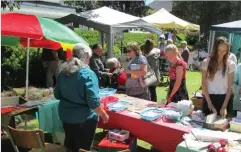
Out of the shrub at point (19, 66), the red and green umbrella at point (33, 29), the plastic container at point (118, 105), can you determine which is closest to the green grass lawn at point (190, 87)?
the shrub at point (19, 66)

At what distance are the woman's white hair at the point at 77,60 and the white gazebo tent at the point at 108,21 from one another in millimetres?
5315

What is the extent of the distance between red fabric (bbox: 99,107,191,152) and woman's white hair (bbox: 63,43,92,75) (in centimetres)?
100

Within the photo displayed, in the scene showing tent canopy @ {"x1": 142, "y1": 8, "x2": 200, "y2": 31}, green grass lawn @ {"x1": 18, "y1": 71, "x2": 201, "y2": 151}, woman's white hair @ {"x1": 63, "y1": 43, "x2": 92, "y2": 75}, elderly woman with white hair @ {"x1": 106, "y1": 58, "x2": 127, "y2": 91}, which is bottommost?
green grass lawn @ {"x1": 18, "y1": 71, "x2": 201, "y2": 151}

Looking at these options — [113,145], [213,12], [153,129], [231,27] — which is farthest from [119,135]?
[213,12]

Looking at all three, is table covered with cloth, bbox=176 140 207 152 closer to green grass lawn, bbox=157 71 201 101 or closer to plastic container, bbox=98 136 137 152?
plastic container, bbox=98 136 137 152

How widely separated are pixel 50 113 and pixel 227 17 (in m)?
21.3

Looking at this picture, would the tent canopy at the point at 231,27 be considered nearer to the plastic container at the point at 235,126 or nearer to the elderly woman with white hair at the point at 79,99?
the plastic container at the point at 235,126

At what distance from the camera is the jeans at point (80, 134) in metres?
2.96

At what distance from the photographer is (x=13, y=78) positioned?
26.9 ft

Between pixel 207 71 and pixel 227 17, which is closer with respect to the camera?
pixel 207 71

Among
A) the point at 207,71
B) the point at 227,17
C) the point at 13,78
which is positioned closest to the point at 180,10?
the point at 227,17

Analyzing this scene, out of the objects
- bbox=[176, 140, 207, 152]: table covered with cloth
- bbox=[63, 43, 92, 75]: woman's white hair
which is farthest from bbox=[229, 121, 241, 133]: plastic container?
bbox=[63, 43, 92, 75]: woman's white hair

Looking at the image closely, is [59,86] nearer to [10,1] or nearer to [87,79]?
[87,79]

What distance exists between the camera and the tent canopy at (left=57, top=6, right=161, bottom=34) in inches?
322
